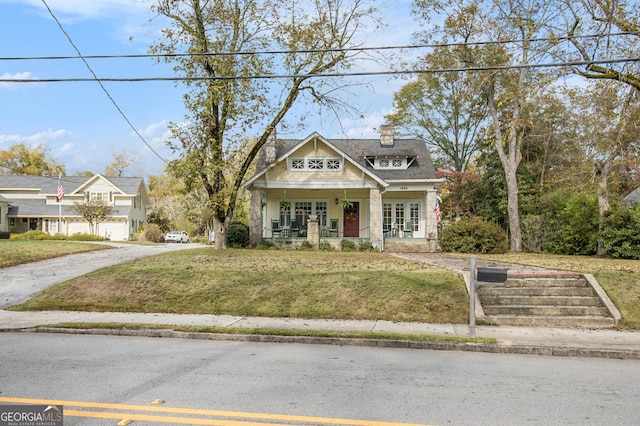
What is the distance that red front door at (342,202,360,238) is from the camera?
31.0 meters

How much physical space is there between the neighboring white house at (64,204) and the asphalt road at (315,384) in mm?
46437

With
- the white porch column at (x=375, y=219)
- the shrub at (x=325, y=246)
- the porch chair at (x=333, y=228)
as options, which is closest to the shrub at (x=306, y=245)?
the shrub at (x=325, y=246)

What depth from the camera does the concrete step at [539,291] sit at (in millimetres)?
12188

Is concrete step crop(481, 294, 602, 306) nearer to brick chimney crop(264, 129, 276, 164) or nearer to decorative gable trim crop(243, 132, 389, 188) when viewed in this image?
decorative gable trim crop(243, 132, 389, 188)

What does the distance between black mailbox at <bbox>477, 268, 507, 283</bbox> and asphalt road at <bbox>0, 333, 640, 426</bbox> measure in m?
1.34

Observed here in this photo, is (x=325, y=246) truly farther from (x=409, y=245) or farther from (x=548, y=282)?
(x=548, y=282)

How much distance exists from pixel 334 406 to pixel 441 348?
157 inches

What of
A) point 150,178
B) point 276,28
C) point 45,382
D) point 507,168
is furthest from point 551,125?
point 150,178

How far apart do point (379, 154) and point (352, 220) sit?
4.44 metres

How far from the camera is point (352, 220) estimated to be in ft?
102

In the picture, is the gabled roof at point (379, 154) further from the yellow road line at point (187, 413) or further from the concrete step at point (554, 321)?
the yellow road line at point (187, 413)

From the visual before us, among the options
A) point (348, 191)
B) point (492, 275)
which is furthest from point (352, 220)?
point (492, 275)

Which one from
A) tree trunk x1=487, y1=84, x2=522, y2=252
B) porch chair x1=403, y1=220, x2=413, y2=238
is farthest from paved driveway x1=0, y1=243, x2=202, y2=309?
tree trunk x1=487, y1=84, x2=522, y2=252

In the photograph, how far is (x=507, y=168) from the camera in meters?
30.5
